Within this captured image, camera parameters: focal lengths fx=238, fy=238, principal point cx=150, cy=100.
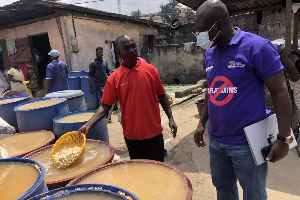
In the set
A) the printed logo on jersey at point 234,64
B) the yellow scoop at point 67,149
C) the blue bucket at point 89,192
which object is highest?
the printed logo on jersey at point 234,64

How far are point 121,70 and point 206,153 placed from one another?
2422 mm

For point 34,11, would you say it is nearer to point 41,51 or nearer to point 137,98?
point 41,51

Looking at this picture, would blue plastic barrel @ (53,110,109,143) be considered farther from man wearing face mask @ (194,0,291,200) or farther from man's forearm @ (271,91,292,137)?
man's forearm @ (271,91,292,137)

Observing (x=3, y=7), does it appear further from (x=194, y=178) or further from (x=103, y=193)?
(x=103, y=193)

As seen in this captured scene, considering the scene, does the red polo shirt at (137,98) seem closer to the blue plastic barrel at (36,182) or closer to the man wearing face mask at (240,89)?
the man wearing face mask at (240,89)

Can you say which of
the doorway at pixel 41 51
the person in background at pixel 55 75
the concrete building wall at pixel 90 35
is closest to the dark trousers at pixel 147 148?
the person in background at pixel 55 75

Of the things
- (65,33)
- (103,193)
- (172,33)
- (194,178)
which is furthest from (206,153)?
(172,33)

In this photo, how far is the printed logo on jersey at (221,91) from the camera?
5.53 feet

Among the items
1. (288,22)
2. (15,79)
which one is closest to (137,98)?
(288,22)

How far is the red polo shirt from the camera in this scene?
2379 mm

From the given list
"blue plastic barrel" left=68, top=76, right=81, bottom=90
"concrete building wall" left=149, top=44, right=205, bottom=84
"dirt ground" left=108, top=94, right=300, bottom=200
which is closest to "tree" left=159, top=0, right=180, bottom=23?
"concrete building wall" left=149, top=44, right=205, bottom=84

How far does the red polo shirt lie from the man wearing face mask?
0.73 m

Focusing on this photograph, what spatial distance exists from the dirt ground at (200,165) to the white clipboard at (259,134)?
5.05ft

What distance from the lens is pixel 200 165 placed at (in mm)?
3746
